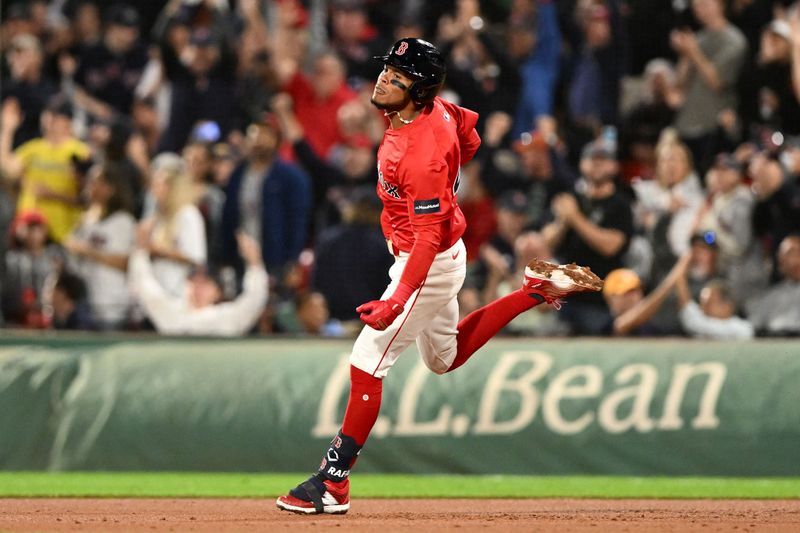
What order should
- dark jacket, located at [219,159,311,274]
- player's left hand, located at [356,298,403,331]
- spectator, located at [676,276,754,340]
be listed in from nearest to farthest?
player's left hand, located at [356,298,403,331], spectator, located at [676,276,754,340], dark jacket, located at [219,159,311,274]

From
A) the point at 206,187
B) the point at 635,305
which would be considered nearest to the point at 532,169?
the point at 635,305

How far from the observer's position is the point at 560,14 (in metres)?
12.9

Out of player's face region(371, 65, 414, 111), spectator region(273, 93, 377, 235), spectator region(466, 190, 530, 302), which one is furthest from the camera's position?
spectator region(273, 93, 377, 235)

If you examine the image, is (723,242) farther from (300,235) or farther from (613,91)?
(300,235)

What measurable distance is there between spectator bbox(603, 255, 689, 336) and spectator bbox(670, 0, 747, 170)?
5.85ft

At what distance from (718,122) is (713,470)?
3.72m

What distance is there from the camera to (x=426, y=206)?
6.48 metres

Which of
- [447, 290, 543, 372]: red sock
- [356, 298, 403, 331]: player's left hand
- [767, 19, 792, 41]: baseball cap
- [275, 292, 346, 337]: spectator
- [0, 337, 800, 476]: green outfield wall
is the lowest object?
[0, 337, 800, 476]: green outfield wall

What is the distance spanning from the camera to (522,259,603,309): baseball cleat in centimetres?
714

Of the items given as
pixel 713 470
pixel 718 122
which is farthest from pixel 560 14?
pixel 713 470

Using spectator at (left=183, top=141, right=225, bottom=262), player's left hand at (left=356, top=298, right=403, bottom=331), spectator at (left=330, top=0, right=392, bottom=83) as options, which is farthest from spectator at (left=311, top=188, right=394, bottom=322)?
player's left hand at (left=356, top=298, right=403, bottom=331)

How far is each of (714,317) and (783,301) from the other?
1.83ft

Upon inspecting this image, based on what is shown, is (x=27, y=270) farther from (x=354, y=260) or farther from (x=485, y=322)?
(x=485, y=322)

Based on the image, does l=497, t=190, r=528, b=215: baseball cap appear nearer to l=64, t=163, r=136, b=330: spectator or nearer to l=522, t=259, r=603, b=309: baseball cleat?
l=64, t=163, r=136, b=330: spectator
